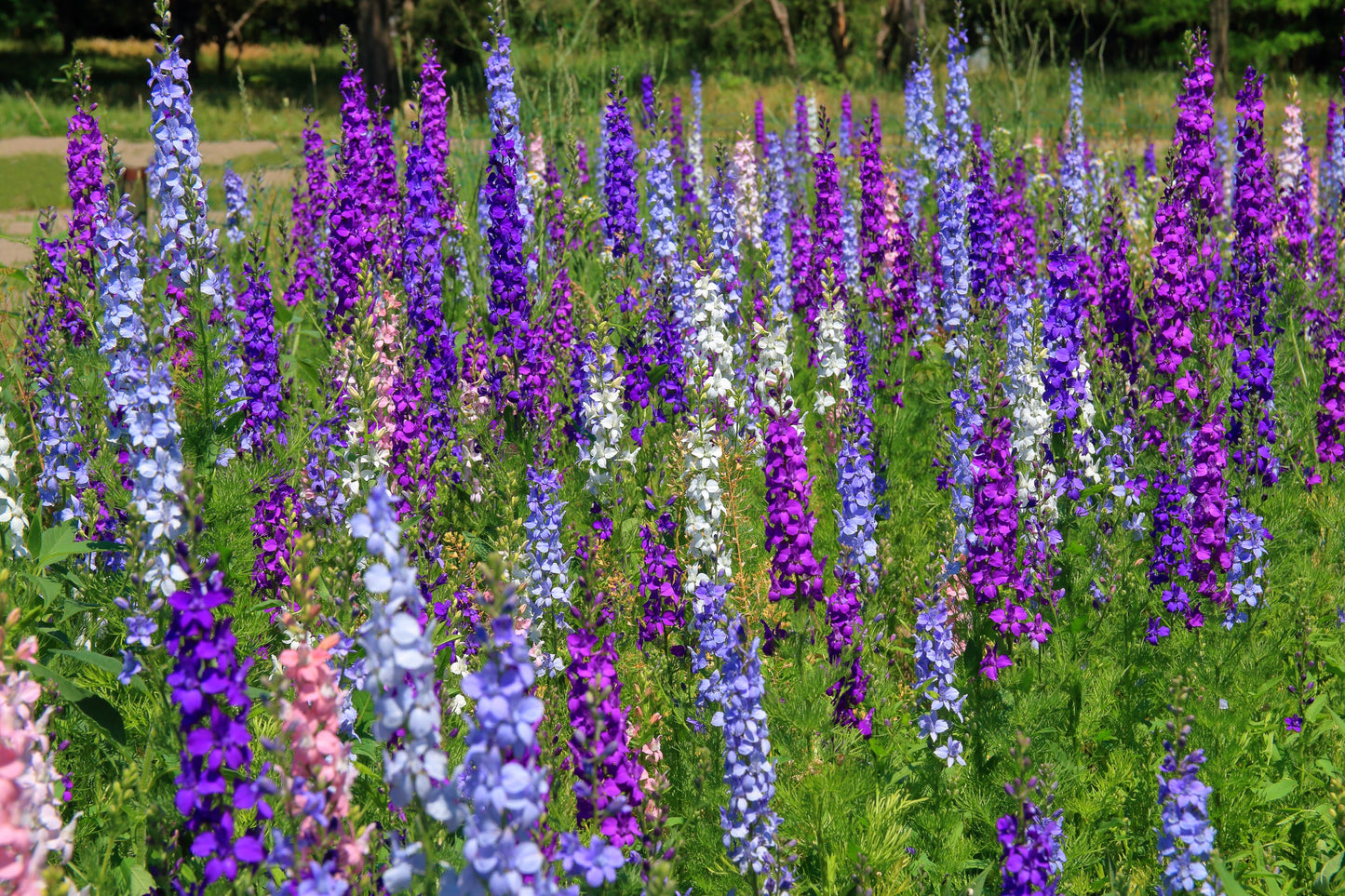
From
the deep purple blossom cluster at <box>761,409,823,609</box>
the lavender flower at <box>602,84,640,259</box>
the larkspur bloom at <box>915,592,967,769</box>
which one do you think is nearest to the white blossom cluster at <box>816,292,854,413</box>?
the deep purple blossom cluster at <box>761,409,823,609</box>

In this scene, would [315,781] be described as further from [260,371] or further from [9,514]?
[260,371]

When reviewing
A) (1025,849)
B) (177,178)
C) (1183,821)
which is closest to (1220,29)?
(177,178)

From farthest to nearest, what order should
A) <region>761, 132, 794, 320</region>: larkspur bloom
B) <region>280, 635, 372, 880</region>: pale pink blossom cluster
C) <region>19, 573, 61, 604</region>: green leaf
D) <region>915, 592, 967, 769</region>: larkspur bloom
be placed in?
<region>761, 132, 794, 320</region>: larkspur bloom, <region>915, 592, 967, 769</region>: larkspur bloom, <region>19, 573, 61, 604</region>: green leaf, <region>280, 635, 372, 880</region>: pale pink blossom cluster

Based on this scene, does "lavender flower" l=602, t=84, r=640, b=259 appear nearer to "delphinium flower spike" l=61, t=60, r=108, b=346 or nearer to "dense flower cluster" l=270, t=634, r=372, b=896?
"delphinium flower spike" l=61, t=60, r=108, b=346

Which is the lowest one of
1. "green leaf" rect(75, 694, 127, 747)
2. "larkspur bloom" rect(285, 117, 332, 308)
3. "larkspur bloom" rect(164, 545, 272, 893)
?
"green leaf" rect(75, 694, 127, 747)

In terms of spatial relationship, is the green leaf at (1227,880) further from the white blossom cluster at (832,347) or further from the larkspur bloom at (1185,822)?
the white blossom cluster at (832,347)

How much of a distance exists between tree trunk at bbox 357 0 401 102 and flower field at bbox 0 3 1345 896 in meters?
14.3

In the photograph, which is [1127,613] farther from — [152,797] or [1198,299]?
[152,797]

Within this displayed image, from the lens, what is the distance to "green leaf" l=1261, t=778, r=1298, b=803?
3.67 metres

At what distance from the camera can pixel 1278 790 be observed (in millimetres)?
3699

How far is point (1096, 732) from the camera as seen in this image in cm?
403

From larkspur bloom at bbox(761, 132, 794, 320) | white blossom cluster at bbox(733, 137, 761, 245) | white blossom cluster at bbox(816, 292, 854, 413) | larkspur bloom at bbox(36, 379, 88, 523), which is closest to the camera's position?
larkspur bloom at bbox(36, 379, 88, 523)

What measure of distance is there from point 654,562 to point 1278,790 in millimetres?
2275

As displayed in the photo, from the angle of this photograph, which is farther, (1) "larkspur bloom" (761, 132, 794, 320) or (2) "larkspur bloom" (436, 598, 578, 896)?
(1) "larkspur bloom" (761, 132, 794, 320)
